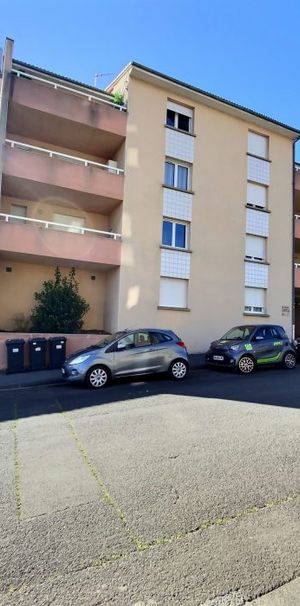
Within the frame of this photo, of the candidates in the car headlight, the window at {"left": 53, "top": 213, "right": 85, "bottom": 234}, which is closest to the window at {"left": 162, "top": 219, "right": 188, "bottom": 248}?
the window at {"left": 53, "top": 213, "right": 85, "bottom": 234}

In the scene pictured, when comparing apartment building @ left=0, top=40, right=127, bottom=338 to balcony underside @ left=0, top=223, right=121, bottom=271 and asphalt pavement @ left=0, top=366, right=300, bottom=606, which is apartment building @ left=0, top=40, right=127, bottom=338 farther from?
asphalt pavement @ left=0, top=366, right=300, bottom=606

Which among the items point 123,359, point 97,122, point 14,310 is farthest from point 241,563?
point 97,122

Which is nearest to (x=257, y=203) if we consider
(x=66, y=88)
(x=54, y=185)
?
(x=54, y=185)

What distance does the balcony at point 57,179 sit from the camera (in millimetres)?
13000

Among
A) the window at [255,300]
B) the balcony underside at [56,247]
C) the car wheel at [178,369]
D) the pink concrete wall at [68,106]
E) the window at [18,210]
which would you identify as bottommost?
the car wheel at [178,369]

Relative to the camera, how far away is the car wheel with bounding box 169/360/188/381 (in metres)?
10.3

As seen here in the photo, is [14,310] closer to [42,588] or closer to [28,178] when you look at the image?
[28,178]

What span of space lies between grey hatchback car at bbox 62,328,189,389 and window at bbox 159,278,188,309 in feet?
14.2

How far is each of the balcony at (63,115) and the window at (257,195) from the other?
636 centimetres

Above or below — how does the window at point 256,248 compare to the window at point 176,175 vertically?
below

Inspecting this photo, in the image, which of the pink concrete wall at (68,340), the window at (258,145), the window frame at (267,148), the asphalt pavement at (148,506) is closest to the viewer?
the asphalt pavement at (148,506)

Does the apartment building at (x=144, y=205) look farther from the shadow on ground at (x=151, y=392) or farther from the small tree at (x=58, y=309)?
the shadow on ground at (x=151, y=392)

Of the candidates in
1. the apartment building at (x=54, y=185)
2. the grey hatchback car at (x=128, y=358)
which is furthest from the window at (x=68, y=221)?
the grey hatchback car at (x=128, y=358)

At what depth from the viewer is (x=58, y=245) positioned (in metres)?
13.1
